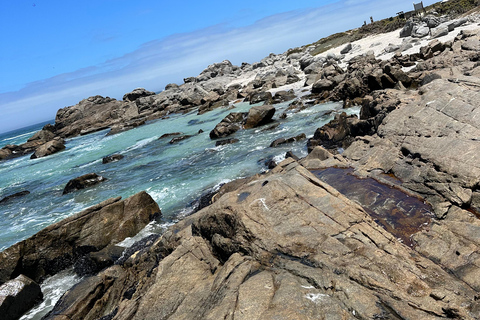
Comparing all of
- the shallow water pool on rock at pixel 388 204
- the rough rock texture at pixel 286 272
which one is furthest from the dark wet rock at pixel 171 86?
the rough rock texture at pixel 286 272

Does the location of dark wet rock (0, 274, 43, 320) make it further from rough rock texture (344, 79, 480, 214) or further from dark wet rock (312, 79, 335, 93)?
dark wet rock (312, 79, 335, 93)

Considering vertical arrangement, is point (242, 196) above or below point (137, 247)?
above

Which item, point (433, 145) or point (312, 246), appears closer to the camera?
point (312, 246)

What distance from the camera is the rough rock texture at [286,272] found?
17.3ft

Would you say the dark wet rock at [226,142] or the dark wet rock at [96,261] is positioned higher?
the dark wet rock at [226,142]

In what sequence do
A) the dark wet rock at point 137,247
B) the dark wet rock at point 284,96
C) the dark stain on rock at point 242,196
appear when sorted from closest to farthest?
1. the dark stain on rock at point 242,196
2. the dark wet rock at point 137,247
3. the dark wet rock at point 284,96

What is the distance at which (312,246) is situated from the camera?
670cm

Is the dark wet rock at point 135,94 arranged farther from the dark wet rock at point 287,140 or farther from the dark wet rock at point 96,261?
the dark wet rock at point 96,261

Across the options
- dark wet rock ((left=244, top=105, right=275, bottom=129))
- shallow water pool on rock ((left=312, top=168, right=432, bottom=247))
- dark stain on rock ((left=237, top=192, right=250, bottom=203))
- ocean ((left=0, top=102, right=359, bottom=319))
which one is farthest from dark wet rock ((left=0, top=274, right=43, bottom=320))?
dark wet rock ((left=244, top=105, right=275, bottom=129))

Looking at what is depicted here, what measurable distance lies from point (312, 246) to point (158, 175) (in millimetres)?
18511

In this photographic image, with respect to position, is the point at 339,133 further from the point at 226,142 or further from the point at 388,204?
the point at 226,142

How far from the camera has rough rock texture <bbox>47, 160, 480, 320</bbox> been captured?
528cm

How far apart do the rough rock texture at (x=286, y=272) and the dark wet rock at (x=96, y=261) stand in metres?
1.95

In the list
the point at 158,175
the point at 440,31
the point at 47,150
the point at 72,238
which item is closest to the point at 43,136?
the point at 47,150
